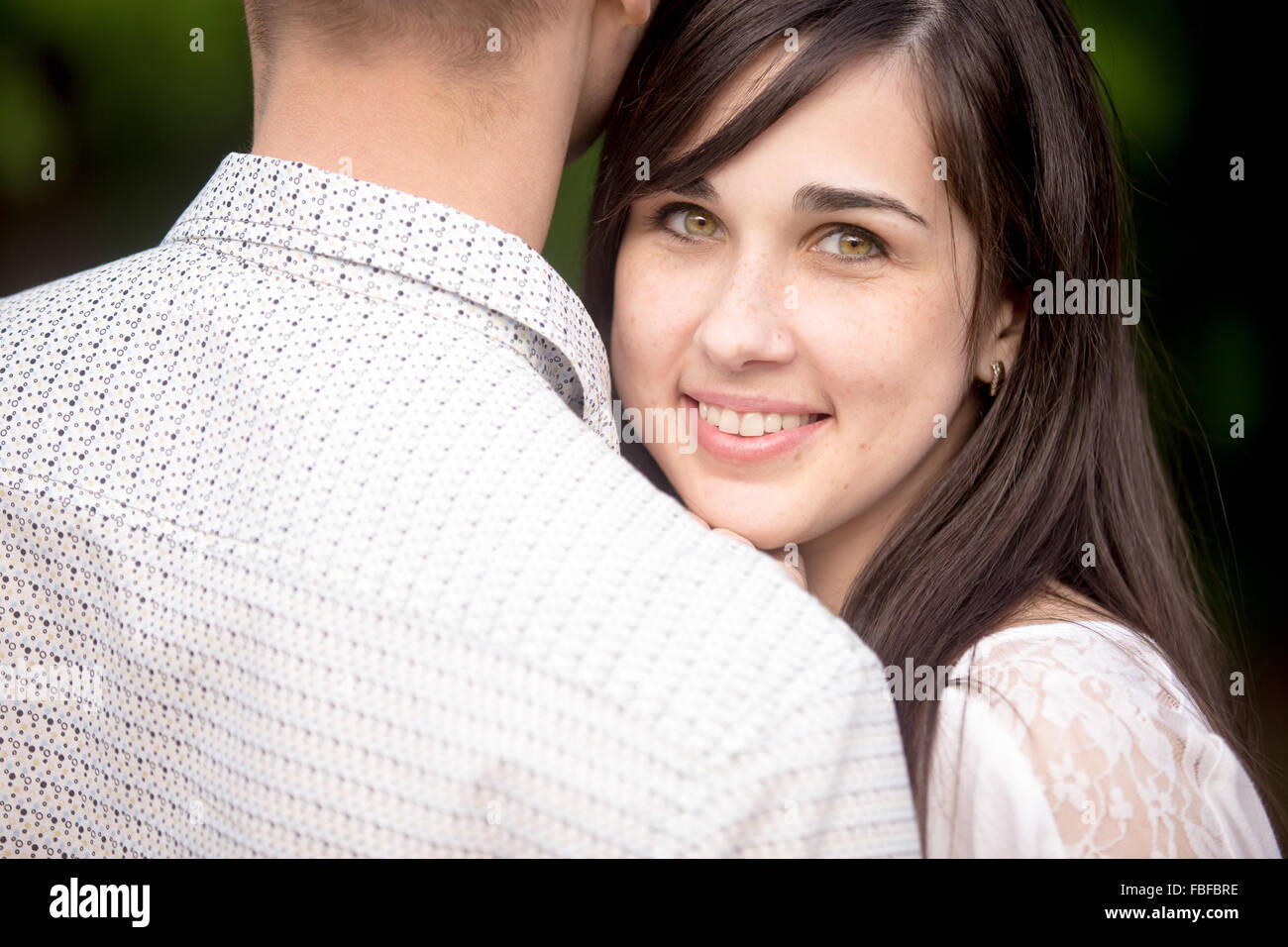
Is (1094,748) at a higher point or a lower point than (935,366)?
lower

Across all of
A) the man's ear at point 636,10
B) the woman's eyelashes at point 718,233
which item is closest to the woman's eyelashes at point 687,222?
the woman's eyelashes at point 718,233

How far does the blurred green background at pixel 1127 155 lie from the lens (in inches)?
113

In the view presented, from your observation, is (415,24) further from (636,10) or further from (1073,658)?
(1073,658)

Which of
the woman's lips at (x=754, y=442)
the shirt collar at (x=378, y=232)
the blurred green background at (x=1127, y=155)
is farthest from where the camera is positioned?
the blurred green background at (x=1127, y=155)

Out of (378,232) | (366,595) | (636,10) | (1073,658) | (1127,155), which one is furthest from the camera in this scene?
(1127,155)

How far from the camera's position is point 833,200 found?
167 centimetres

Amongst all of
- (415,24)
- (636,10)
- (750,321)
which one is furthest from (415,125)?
(750,321)

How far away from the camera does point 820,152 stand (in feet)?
5.48

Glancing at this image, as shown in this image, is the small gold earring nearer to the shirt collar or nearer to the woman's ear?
the woman's ear

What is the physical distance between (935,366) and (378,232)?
96 centimetres

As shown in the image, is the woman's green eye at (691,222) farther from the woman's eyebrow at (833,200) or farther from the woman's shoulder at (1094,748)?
the woman's shoulder at (1094,748)

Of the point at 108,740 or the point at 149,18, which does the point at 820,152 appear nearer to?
the point at 108,740

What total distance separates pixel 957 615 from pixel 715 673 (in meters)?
0.87
